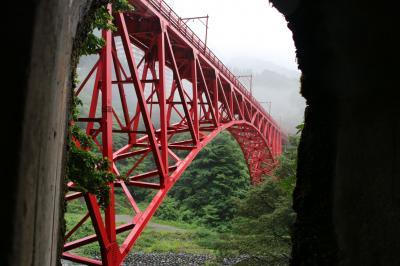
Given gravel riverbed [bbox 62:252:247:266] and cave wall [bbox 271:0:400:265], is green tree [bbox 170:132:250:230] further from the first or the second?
cave wall [bbox 271:0:400:265]

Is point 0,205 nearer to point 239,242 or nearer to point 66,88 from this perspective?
point 66,88

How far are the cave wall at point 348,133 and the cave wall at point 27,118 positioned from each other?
1.41 metres

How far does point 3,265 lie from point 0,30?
36.7 inches

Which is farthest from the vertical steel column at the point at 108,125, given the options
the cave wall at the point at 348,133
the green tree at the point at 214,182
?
the green tree at the point at 214,182

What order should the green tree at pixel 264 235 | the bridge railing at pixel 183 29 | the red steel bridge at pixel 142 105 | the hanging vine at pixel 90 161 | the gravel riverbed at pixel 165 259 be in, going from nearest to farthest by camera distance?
1. the hanging vine at pixel 90 161
2. the red steel bridge at pixel 142 105
3. the green tree at pixel 264 235
4. the bridge railing at pixel 183 29
5. the gravel riverbed at pixel 165 259

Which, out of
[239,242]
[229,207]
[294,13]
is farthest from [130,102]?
[294,13]

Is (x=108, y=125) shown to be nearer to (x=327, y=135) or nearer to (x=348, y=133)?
(x=327, y=135)

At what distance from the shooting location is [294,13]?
2.33 meters

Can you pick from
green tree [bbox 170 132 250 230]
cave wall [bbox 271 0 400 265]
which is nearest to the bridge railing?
cave wall [bbox 271 0 400 265]

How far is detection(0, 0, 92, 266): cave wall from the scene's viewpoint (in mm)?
1468

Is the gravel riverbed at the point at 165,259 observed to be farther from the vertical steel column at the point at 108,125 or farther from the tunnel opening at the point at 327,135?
the tunnel opening at the point at 327,135

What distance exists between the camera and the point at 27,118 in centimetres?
149

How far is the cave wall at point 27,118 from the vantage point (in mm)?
1468

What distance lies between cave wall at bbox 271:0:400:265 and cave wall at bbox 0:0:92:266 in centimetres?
141
